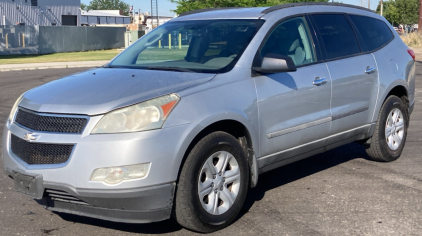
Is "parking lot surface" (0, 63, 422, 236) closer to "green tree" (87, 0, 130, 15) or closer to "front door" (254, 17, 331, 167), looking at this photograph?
"front door" (254, 17, 331, 167)

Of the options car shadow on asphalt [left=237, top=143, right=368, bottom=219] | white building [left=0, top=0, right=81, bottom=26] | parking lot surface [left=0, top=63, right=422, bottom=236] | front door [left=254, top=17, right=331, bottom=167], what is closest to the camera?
parking lot surface [left=0, top=63, right=422, bottom=236]

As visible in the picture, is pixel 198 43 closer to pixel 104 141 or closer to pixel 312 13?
pixel 312 13

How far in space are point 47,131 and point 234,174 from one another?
147 cm

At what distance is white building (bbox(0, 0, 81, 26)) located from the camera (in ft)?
161

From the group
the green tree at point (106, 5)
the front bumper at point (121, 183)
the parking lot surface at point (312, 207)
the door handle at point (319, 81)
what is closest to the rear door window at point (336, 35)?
the door handle at point (319, 81)

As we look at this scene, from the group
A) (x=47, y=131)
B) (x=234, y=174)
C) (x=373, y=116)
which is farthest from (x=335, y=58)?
(x=47, y=131)

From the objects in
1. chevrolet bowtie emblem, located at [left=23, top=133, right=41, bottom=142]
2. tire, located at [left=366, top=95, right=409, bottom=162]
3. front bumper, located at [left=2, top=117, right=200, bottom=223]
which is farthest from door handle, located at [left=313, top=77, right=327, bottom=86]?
chevrolet bowtie emblem, located at [left=23, top=133, right=41, bottom=142]

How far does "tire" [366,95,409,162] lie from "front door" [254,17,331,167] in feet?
3.59

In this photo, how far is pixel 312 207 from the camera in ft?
15.7

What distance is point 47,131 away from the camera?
382 cm

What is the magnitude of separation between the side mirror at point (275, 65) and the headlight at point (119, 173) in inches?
55.9

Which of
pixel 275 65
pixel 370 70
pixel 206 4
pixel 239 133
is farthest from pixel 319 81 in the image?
pixel 206 4

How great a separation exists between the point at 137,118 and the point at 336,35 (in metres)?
2.76

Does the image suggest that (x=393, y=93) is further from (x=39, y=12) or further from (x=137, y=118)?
(x=39, y=12)
